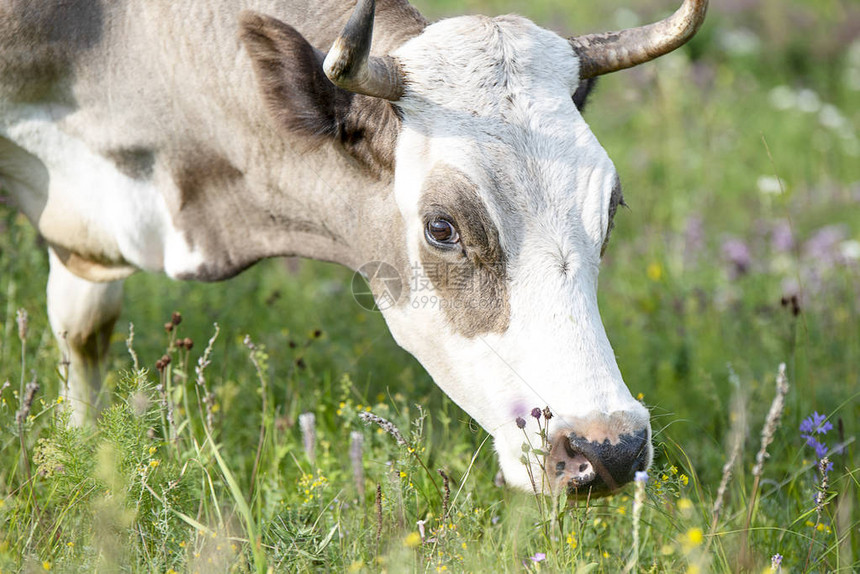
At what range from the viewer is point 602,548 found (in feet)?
11.4

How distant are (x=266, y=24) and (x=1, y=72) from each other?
1248 mm

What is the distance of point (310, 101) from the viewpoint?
3635mm

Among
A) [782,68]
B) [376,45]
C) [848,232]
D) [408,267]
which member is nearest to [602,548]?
[408,267]

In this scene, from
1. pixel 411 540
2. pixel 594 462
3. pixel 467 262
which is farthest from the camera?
pixel 467 262

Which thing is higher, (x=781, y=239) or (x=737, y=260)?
(x=737, y=260)

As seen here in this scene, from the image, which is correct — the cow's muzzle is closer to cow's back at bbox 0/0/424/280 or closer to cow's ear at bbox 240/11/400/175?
cow's ear at bbox 240/11/400/175

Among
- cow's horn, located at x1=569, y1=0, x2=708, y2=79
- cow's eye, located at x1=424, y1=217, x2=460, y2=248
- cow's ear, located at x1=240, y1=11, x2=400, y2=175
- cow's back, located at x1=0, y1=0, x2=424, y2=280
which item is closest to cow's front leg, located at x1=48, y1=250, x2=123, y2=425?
cow's back, located at x1=0, y1=0, x2=424, y2=280

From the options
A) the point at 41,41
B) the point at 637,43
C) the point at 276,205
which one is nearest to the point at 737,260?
the point at 637,43

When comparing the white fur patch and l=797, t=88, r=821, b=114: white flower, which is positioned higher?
the white fur patch

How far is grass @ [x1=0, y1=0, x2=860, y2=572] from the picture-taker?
304 cm

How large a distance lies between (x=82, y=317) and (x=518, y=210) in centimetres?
250

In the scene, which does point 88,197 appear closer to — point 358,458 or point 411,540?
point 358,458

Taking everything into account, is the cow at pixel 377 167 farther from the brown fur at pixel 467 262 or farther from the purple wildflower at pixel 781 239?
the purple wildflower at pixel 781 239

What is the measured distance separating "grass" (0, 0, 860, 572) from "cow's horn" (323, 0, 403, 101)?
3.68 feet
